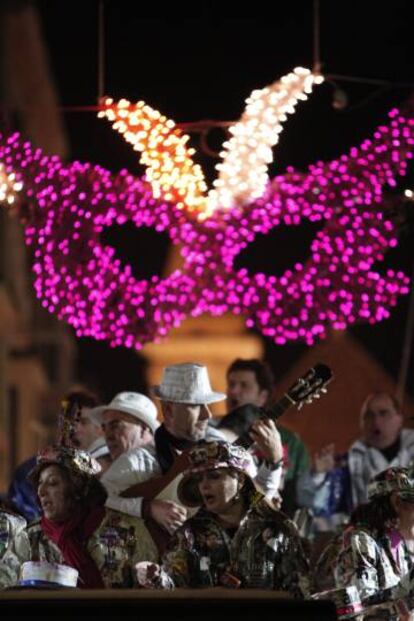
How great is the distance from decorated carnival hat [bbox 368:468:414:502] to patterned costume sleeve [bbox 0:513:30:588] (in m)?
1.91

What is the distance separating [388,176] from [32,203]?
232cm

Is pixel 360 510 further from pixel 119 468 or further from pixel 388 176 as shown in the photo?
pixel 388 176

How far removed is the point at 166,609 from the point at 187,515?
13.7ft

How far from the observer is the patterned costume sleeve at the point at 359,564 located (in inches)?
484

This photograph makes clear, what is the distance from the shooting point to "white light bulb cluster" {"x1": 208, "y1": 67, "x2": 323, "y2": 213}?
1504cm

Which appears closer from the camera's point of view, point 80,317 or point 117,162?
point 80,317

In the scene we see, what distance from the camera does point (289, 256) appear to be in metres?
39.6

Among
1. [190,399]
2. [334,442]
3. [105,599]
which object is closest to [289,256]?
[334,442]

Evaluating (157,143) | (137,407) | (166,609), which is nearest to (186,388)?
(137,407)

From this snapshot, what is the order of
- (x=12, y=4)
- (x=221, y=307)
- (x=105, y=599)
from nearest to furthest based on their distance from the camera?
(x=105, y=599), (x=221, y=307), (x=12, y=4)

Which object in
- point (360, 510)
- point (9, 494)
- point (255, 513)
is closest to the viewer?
point (255, 513)

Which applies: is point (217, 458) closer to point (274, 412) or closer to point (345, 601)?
point (345, 601)

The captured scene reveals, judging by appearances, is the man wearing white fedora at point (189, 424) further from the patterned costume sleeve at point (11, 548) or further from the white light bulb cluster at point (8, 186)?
the white light bulb cluster at point (8, 186)

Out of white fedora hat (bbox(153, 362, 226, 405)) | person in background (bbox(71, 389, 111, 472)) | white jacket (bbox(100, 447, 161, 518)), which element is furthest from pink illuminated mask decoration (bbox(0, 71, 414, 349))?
white jacket (bbox(100, 447, 161, 518))
